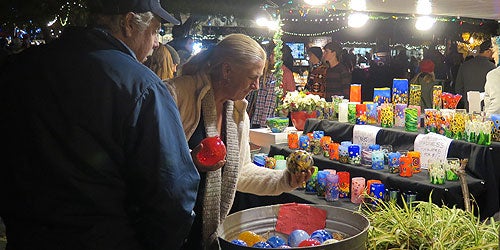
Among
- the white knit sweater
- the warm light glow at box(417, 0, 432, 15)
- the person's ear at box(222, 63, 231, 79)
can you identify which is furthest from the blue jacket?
the warm light glow at box(417, 0, 432, 15)

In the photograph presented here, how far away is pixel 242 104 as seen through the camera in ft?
7.34

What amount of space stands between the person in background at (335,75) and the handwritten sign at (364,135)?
3.05 m

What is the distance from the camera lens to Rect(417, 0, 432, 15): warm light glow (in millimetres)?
6992

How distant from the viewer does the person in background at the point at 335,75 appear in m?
7.01

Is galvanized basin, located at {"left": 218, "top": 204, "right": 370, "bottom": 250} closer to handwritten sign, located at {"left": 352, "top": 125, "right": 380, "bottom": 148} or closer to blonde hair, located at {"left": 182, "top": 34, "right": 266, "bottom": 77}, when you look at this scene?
blonde hair, located at {"left": 182, "top": 34, "right": 266, "bottom": 77}

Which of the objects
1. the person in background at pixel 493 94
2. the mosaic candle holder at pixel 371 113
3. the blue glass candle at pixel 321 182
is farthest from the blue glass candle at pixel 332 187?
the person in background at pixel 493 94

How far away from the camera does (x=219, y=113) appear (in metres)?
2.21

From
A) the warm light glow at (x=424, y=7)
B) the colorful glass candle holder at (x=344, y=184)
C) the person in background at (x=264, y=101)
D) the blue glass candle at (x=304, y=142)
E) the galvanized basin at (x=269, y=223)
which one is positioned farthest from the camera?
the warm light glow at (x=424, y=7)

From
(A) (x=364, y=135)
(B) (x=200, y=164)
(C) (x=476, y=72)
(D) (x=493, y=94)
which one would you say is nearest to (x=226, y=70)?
(B) (x=200, y=164)

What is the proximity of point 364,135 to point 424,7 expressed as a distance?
14.9 ft

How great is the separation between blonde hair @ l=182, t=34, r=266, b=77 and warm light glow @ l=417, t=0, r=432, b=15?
537cm

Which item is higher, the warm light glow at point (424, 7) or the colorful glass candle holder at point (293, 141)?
the warm light glow at point (424, 7)

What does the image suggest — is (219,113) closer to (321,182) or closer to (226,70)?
(226,70)

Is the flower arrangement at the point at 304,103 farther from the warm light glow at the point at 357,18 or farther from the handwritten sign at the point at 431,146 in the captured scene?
the warm light glow at the point at 357,18
